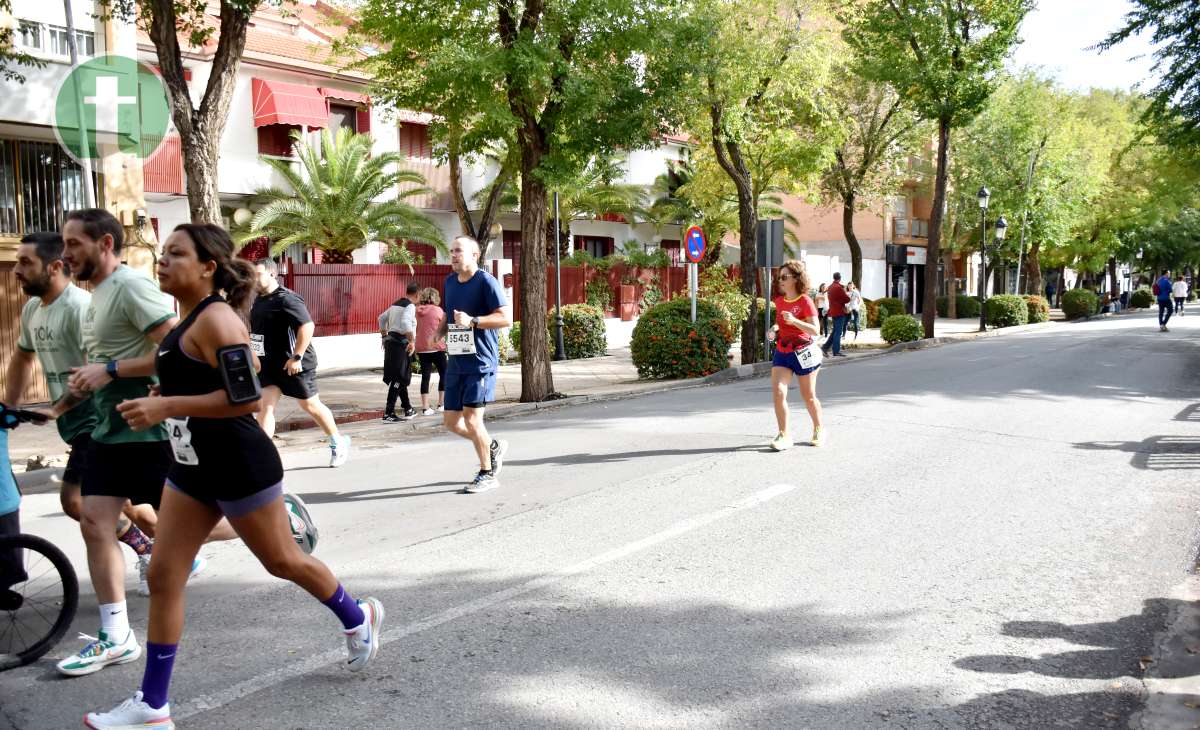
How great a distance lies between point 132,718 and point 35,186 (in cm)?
1458

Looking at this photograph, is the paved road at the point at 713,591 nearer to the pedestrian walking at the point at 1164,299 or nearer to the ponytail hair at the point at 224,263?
the ponytail hair at the point at 224,263

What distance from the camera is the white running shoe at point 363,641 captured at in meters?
3.75

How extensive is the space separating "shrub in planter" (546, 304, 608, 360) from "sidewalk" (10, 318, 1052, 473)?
409mm

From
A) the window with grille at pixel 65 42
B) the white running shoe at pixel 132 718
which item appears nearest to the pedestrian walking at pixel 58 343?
the white running shoe at pixel 132 718

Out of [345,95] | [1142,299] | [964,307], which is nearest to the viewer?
[345,95]

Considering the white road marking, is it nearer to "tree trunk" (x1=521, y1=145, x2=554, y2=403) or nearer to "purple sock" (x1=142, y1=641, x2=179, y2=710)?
"purple sock" (x1=142, y1=641, x2=179, y2=710)

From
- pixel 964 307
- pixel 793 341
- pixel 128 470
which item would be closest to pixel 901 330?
pixel 793 341

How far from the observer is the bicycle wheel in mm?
4043

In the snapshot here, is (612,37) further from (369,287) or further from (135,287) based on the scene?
(369,287)

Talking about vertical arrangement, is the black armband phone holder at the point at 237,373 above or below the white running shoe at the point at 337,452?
above

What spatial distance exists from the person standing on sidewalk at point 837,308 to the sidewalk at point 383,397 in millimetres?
507

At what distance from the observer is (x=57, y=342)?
444 cm

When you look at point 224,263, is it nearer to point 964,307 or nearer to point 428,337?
point 428,337

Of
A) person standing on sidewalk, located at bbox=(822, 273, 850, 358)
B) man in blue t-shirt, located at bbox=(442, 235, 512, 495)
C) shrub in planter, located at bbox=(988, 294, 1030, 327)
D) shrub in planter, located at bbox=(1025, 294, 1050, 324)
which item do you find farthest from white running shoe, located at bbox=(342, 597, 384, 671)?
shrub in planter, located at bbox=(1025, 294, 1050, 324)
